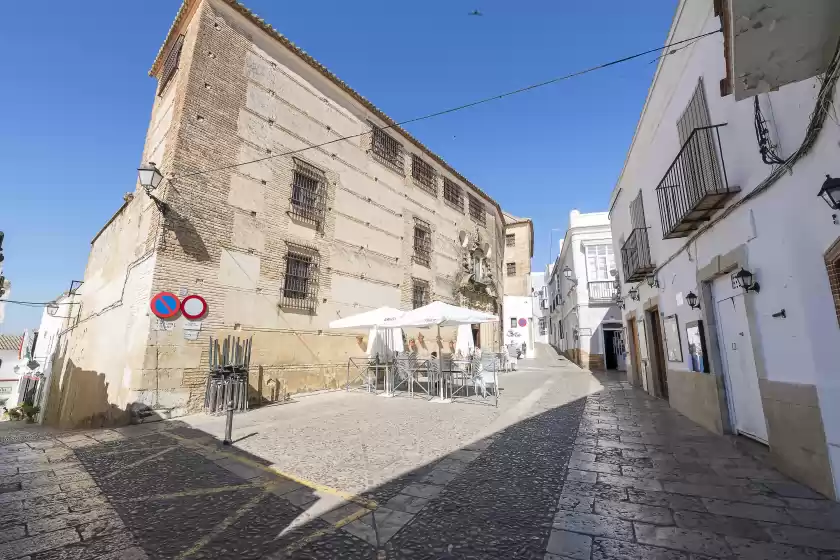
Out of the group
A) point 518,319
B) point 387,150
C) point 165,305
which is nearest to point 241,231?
point 165,305

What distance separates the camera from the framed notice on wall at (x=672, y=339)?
23.8 ft

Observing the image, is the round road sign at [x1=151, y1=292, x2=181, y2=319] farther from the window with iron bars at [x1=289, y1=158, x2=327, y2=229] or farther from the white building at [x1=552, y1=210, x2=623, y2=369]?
the white building at [x1=552, y1=210, x2=623, y2=369]

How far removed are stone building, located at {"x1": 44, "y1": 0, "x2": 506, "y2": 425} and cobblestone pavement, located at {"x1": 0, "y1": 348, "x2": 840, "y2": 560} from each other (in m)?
2.65

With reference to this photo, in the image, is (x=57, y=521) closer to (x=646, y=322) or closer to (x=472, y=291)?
(x=646, y=322)

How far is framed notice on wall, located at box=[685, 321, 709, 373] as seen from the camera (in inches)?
238

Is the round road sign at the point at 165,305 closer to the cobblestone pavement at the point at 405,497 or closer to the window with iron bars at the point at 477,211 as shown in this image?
the cobblestone pavement at the point at 405,497

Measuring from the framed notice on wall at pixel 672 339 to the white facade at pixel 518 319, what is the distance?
22.4 m

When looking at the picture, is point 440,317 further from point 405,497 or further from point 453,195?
point 453,195

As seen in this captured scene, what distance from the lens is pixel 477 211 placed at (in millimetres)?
21203

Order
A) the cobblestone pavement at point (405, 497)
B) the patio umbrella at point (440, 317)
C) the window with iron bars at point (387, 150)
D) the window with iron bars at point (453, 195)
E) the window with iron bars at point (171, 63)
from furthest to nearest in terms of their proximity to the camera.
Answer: the window with iron bars at point (453, 195) → the window with iron bars at point (387, 150) → the window with iron bars at point (171, 63) → the patio umbrella at point (440, 317) → the cobblestone pavement at point (405, 497)

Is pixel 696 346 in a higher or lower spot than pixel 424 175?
lower

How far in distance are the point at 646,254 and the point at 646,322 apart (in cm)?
209

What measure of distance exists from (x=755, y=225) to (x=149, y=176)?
10.1 m

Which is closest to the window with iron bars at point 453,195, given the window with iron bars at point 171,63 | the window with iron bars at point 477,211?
the window with iron bars at point 477,211
